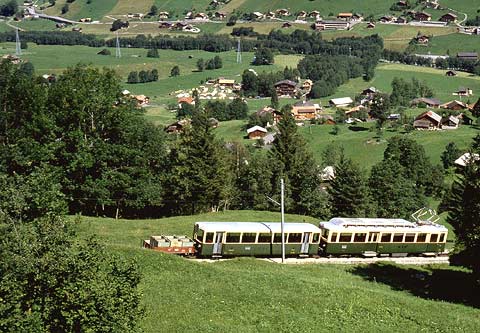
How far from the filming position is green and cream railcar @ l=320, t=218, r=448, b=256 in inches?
1737

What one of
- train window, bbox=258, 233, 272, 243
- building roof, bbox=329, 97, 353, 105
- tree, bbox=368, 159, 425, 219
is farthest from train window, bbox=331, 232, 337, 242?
building roof, bbox=329, 97, 353, 105

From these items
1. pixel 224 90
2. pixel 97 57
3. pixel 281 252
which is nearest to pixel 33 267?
pixel 281 252

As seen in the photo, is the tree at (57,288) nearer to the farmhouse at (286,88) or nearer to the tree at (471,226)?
the tree at (471,226)

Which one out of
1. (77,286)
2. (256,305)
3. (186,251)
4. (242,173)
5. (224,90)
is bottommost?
(224,90)

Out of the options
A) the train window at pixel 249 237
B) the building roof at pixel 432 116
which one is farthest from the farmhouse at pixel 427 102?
the train window at pixel 249 237

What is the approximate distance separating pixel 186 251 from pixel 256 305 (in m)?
12.0

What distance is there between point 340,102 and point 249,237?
4621 inches

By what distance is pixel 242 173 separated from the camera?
66625 millimetres

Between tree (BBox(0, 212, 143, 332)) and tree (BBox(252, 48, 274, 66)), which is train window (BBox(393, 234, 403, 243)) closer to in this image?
tree (BBox(0, 212, 143, 332))

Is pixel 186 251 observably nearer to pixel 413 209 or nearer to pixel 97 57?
pixel 413 209

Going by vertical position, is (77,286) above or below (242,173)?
above

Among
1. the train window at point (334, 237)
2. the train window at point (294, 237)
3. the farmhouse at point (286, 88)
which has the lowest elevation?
the farmhouse at point (286, 88)

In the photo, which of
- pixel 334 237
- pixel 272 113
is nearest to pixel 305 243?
pixel 334 237

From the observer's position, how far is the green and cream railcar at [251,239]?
40.3 metres
